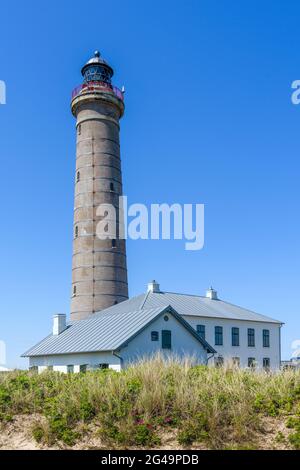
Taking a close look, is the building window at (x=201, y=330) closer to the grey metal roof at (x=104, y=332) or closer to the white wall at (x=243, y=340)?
the white wall at (x=243, y=340)

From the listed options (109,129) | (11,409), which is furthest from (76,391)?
(109,129)

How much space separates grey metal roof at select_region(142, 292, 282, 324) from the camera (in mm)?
37594

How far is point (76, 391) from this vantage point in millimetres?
13781

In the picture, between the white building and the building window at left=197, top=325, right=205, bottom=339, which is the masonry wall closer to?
the white building

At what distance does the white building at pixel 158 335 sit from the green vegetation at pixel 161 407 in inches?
262

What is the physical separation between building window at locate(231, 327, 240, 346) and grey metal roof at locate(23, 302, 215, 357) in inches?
342

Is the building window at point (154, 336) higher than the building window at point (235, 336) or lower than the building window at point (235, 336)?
higher

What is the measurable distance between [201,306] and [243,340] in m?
4.34

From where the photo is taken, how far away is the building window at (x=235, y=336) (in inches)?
1606

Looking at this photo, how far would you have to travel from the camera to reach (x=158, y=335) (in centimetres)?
2944

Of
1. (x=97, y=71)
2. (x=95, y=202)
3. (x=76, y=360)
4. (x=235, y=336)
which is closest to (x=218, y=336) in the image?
(x=235, y=336)

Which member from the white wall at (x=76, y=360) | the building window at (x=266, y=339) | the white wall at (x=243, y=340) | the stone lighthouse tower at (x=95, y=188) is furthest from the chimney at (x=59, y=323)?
the building window at (x=266, y=339)

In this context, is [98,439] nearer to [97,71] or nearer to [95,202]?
[95,202]
